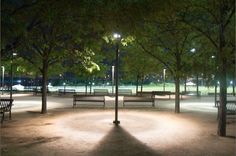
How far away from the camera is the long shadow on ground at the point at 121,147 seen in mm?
A: 11272

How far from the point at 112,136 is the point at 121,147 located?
2.05 metres

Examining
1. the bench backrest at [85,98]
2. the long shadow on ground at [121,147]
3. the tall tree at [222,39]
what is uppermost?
the tall tree at [222,39]

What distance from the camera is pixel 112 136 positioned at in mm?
14172

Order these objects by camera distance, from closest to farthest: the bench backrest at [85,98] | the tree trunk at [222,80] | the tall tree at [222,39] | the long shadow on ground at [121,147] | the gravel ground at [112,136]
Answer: the long shadow on ground at [121,147] < the gravel ground at [112,136] < the tall tree at [222,39] < the tree trunk at [222,80] < the bench backrest at [85,98]

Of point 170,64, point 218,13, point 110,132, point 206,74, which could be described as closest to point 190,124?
point 206,74

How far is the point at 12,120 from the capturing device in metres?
18.2

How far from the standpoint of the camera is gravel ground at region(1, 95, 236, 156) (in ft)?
38.1

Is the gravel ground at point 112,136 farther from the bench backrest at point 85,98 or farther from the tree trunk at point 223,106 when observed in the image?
the bench backrest at point 85,98

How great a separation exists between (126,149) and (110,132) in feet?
10.9

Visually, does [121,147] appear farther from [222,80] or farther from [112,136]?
[222,80]

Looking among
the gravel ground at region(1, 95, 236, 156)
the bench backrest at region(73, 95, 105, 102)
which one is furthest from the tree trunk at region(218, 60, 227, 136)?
the bench backrest at region(73, 95, 105, 102)

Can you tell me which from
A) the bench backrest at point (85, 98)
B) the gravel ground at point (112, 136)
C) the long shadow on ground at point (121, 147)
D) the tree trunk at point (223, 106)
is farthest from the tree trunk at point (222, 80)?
the bench backrest at point (85, 98)

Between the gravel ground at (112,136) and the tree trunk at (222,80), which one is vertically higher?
the tree trunk at (222,80)

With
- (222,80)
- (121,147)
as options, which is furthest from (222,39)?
(121,147)
